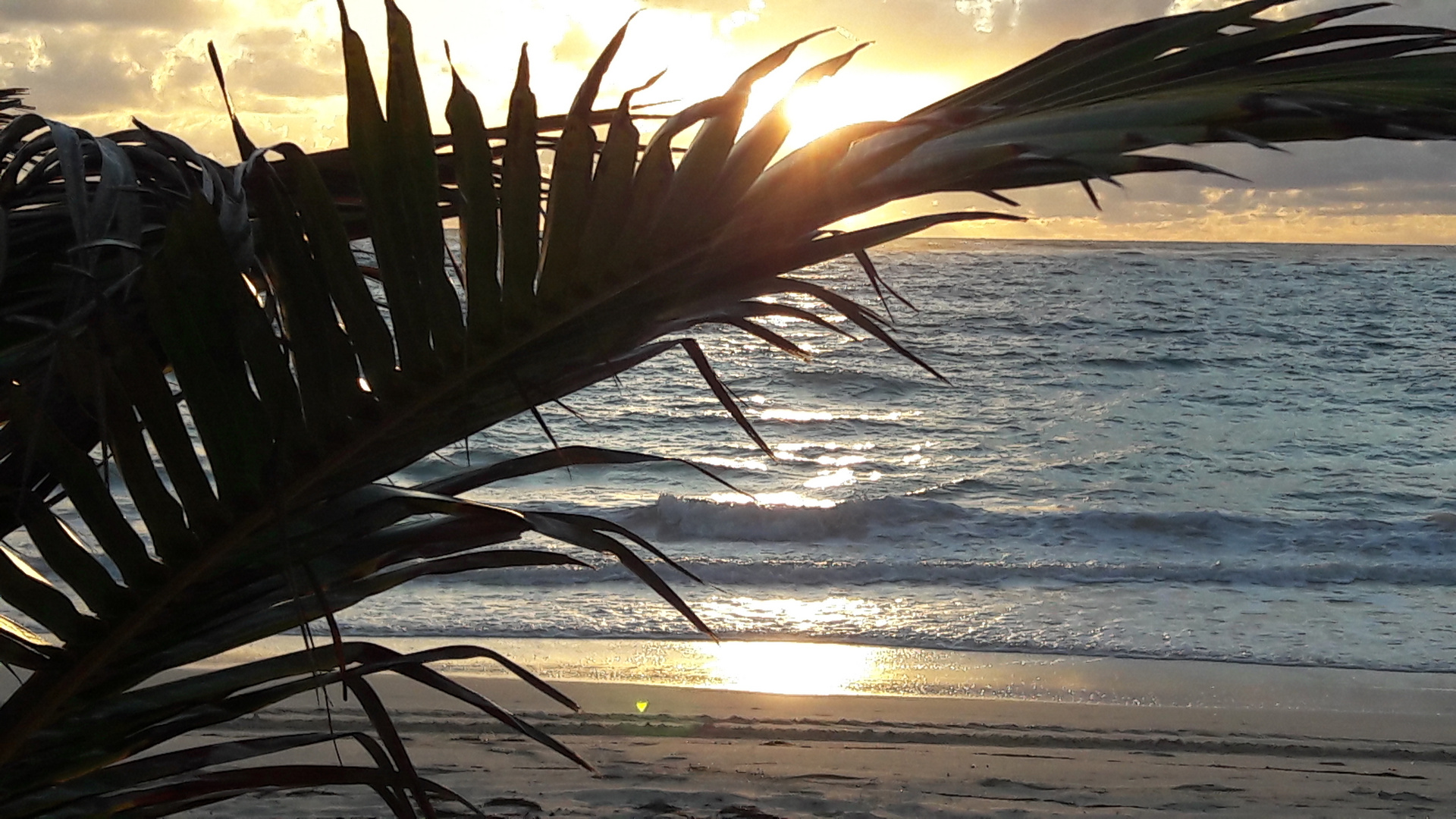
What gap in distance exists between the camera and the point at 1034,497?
39.6 ft

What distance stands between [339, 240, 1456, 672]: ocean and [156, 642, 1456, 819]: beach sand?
737 millimetres

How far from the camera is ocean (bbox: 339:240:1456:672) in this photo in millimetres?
7160

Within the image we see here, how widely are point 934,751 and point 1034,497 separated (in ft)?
25.5

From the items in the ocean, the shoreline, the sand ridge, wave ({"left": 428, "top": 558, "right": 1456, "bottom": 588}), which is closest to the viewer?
the sand ridge

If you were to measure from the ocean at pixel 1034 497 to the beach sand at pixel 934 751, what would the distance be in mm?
737

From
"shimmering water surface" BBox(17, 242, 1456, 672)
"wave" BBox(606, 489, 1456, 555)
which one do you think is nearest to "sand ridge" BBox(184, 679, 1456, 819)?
"shimmering water surface" BBox(17, 242, 1456, 672)

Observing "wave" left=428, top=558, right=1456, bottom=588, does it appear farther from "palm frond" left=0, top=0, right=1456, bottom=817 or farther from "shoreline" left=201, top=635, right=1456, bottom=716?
"palm frond" left=0, top=0, right=1456, bottom=817

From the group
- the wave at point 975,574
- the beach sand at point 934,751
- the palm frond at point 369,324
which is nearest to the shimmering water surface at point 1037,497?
the wave at point 975,574

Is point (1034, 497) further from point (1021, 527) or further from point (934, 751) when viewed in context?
point (934, 751)

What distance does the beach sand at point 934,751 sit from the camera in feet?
13.5

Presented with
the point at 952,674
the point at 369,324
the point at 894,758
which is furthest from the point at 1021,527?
the point at 369,324

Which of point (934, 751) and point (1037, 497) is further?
point (1037, 497)

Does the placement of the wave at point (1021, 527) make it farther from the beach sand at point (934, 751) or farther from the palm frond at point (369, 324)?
the palm frond at point (369, 324)

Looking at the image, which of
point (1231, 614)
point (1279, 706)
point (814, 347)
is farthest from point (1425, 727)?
point (814, 347)
